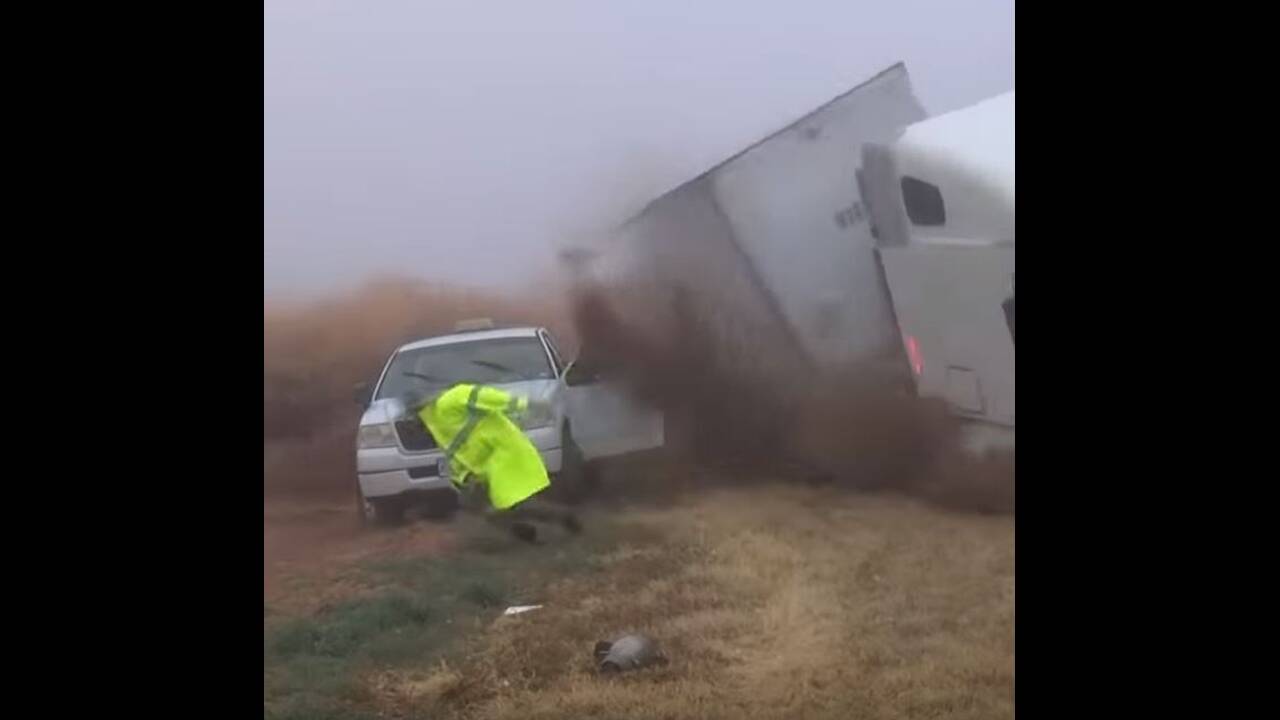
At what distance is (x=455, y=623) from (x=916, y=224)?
1.11 m

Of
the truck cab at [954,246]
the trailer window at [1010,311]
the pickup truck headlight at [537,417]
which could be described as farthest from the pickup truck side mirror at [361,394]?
the trailer window at [1010,311]

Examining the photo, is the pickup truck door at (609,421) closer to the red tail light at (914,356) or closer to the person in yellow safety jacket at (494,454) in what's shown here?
the person in yellow safety jacket at (494,454)

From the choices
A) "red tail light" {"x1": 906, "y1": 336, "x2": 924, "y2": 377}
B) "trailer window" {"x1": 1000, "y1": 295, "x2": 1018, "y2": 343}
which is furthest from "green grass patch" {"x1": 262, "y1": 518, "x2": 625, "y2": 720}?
"trailer window" {"x1": 1000, "y1": 295, "x2": 1018, "y2": 343}

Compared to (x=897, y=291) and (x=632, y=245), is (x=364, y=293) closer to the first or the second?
(x=632, y=245)

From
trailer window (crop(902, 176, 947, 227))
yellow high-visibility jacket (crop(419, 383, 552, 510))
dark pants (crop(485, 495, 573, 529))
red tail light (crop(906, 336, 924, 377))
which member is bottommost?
dark pants (crop(485, 495, 573, 529))

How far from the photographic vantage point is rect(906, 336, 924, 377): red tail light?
7.55 ft

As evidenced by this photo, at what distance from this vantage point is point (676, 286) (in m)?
2.29

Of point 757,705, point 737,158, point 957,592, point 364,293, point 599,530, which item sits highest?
point 737,158

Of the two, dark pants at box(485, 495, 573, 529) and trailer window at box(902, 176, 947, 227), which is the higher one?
trailer window at box(902, 176, 947, 227)

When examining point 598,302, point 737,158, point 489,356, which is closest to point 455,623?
point 489,356

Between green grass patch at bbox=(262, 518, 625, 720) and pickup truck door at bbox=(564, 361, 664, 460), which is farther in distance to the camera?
pickup truck door at bbox=(564, 361, 664, 460)

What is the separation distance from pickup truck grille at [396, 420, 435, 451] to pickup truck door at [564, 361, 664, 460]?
0.26m

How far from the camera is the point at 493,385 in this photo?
2.26 meters

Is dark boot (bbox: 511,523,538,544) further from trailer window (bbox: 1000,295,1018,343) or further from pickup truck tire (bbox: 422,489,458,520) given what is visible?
trailer window (bbox: 1000,295,1018,343)
